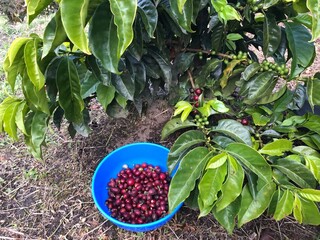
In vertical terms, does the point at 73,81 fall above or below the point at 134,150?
above

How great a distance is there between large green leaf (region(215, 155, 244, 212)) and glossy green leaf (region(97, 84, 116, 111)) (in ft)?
1.75

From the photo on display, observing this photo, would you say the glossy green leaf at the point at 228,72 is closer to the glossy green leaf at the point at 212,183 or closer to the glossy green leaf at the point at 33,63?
the glossy green leaf at the point at 212,183

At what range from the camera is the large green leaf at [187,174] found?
1065mm

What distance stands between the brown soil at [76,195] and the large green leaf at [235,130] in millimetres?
588

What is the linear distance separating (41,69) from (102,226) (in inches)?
35.6

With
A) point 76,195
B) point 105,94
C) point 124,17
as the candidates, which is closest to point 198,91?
point 105,94

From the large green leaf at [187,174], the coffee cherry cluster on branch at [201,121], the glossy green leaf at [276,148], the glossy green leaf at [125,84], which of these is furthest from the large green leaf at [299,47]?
the glossy green leaf at [125,84]

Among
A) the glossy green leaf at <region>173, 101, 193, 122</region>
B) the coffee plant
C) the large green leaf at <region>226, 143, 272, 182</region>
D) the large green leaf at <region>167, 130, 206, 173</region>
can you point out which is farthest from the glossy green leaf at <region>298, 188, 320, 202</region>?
the glossy green leaf at <region>173, 101, 193, 122</region>

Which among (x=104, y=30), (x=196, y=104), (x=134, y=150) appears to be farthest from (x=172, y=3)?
(x=134, y=150)

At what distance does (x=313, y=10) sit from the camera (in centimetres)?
74

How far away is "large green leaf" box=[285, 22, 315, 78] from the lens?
117cm

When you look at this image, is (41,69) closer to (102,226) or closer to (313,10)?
→ (313,10)

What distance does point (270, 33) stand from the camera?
121 centimetres

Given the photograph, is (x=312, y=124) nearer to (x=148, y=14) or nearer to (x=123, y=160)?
(x=148, y=14)
